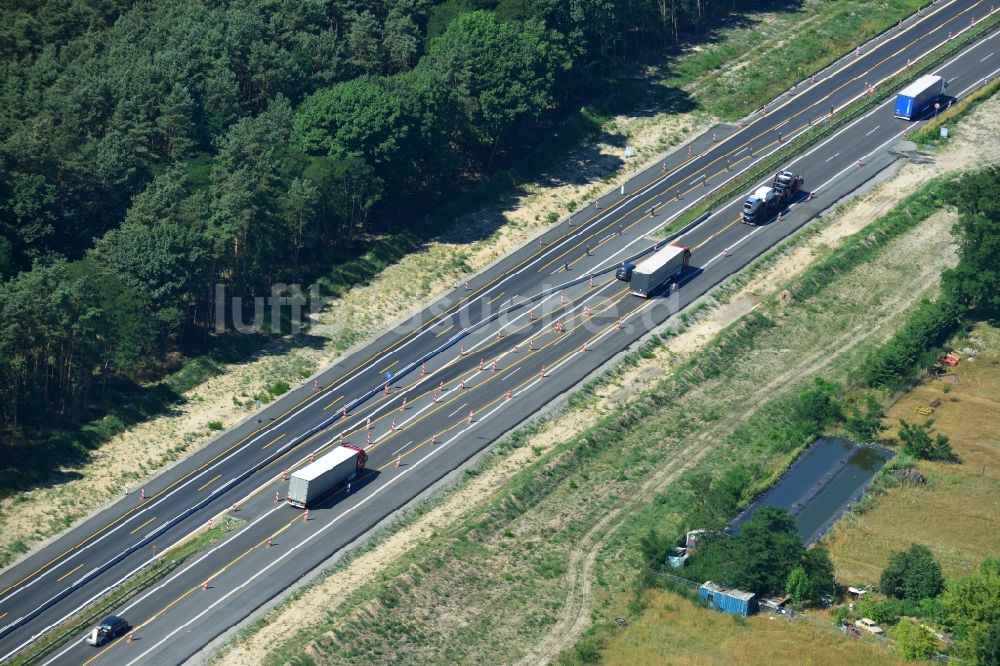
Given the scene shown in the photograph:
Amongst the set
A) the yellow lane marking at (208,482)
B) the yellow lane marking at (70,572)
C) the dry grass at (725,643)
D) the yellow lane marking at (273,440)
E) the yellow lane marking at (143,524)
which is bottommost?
the dry grass at (725,643)

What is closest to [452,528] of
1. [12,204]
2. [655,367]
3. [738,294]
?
[655,367]

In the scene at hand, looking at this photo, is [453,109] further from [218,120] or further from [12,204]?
[12,204]

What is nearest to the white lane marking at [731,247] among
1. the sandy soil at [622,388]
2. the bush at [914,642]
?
the sandy soil at [622,388]

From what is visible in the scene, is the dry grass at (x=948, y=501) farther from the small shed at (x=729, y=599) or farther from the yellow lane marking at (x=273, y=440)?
the yellow lane marking at (x=273, y=440)

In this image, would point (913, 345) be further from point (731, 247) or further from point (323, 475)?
point (323, 475)

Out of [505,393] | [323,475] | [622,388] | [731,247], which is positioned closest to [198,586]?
[323,475]

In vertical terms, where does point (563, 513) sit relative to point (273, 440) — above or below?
below

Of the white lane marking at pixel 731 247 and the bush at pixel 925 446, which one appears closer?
the bush at pixel 925 446
